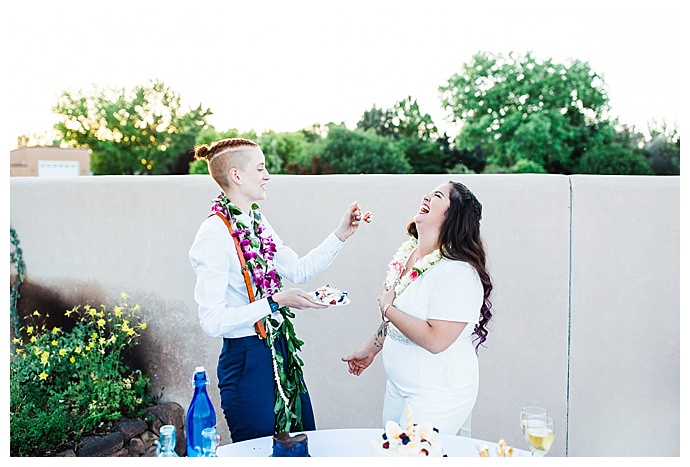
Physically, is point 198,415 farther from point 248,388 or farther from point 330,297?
point 330,297

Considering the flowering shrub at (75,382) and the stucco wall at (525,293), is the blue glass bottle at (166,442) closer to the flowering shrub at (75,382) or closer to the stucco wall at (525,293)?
the stucco wall at (525,293)

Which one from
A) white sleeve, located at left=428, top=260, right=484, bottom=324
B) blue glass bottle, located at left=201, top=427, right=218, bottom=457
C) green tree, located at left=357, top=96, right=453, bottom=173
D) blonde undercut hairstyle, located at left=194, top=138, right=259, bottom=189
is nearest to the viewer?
blue glass bottle, located at left=201, top=427, right=218, bottom=457

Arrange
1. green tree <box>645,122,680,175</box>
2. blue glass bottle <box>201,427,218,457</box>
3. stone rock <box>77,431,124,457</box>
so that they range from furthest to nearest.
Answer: green tree <box>645,122,680,175</box> < stone rock <box>77,431,124,457</box> < blue glass bottle <box>201,427,218,457</box>

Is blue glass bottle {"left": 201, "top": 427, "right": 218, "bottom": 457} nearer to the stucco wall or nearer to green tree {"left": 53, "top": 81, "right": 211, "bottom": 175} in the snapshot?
the stucco wall

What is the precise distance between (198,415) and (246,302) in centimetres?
55

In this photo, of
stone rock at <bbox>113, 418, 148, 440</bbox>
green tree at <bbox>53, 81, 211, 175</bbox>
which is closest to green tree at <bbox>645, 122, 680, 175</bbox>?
green tree at <bbox>53, 81, 211, 175</bbox>

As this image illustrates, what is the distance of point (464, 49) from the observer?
99.2ft

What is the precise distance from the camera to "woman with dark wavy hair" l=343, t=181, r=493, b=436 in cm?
211

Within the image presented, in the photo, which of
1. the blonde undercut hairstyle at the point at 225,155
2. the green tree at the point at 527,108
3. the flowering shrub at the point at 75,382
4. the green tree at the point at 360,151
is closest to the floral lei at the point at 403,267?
the blonde undercut hairstyle at the point at 225,155

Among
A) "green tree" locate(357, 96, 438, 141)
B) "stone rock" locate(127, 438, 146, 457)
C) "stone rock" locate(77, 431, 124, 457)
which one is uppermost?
"green tree" locate(357, 96, 438, 141)

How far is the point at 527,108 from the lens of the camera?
28484mm

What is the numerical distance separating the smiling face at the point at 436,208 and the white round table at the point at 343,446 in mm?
709

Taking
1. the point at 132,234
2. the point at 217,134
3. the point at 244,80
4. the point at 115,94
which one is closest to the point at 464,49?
the point at 217,134

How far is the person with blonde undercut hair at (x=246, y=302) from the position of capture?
84.7 inches
